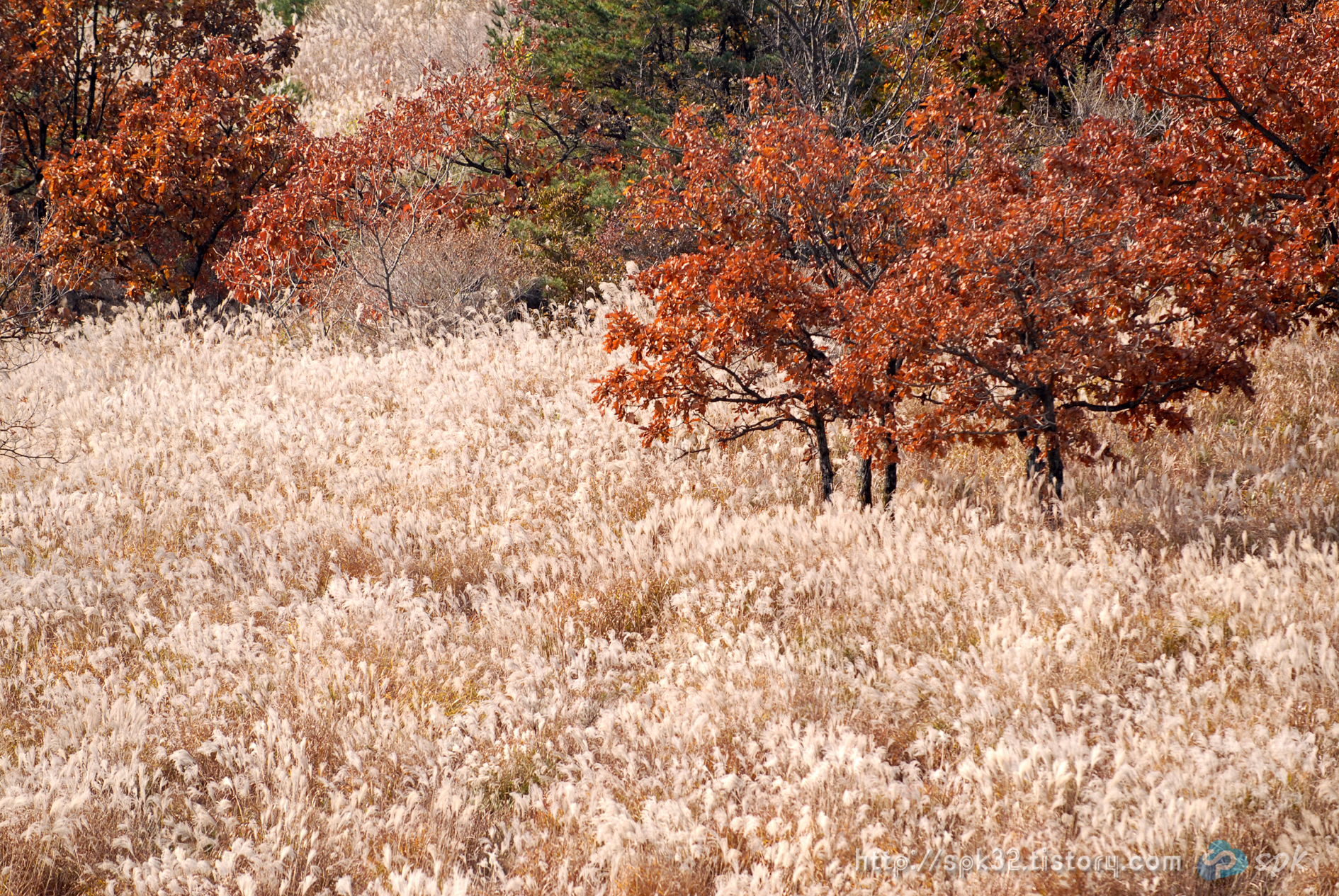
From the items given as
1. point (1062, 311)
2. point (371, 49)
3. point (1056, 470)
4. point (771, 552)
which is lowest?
point (771, 552)

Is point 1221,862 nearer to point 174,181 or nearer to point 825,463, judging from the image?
point 825,463

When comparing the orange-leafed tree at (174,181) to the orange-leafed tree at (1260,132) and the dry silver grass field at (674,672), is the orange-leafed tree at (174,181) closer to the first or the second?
the dry silver grass field at (674,672)

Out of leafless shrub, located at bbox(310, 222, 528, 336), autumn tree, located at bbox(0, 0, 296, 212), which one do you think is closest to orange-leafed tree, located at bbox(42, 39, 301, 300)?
autumn tree, located at bbox(0, 0, 296, 212)

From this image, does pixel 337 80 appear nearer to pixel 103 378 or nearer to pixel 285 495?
pixel 103 378

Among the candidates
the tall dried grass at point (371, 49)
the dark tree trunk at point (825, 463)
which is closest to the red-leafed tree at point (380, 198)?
the dark tree trunk at point (825, 463)

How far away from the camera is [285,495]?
7.73 metres

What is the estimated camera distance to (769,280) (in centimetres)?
632

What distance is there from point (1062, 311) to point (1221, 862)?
3.42 metres

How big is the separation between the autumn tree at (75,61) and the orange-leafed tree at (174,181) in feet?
3.36

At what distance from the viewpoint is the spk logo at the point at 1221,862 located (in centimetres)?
312

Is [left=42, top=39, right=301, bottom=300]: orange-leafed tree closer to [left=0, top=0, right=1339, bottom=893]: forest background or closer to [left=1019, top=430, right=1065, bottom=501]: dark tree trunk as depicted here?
[left=0, top=0, right=1339, bottom=893]: forest background

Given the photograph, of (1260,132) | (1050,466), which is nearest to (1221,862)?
(1050,466)

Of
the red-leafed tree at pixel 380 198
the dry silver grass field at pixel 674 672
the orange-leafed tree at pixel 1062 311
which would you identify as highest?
the red-leafed tree at pixel 380 198

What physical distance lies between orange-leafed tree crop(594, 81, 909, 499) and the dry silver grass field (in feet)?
2.71
